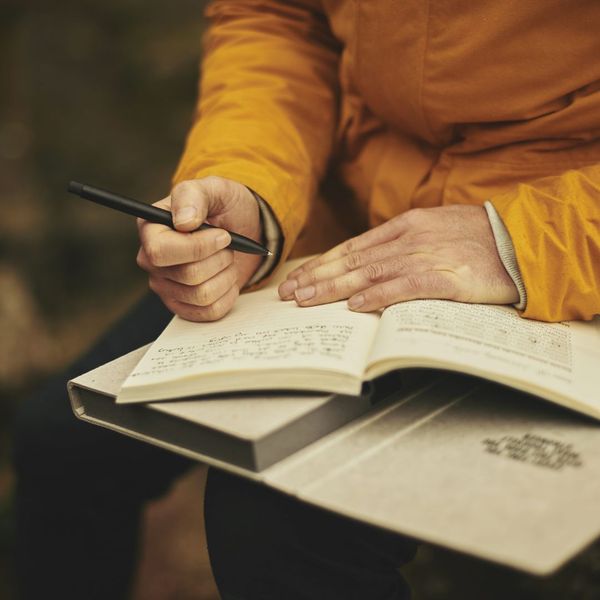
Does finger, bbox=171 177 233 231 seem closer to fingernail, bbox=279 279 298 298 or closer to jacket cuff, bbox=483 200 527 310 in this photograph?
fingernail, bbox=279 279 298 298

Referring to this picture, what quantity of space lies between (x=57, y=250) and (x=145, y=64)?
868 millimetres

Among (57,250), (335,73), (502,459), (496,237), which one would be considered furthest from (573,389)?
(57,250)

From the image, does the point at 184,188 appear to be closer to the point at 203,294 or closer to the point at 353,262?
the point at 203,294

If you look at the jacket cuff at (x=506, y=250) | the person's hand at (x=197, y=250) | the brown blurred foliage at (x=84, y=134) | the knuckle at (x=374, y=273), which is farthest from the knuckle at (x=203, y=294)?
the brown blurred foliage at (x=84, y=134)

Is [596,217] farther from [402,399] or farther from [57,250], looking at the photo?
[57,250]

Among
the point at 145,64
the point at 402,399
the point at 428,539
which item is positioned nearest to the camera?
the point at 428,539

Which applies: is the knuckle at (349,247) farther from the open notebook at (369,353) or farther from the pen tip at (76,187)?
the pen tip at (76,187)

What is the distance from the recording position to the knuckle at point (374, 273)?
0.96 metres

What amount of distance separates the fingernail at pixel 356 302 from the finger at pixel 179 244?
18cm

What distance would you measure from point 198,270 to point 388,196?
0.37 m

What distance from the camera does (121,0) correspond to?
10.3 ft

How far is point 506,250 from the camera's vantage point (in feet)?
3.08

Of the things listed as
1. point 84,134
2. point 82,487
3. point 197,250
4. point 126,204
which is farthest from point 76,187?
point 84,134

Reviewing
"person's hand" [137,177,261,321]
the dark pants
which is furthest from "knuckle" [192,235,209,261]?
the dark pants
